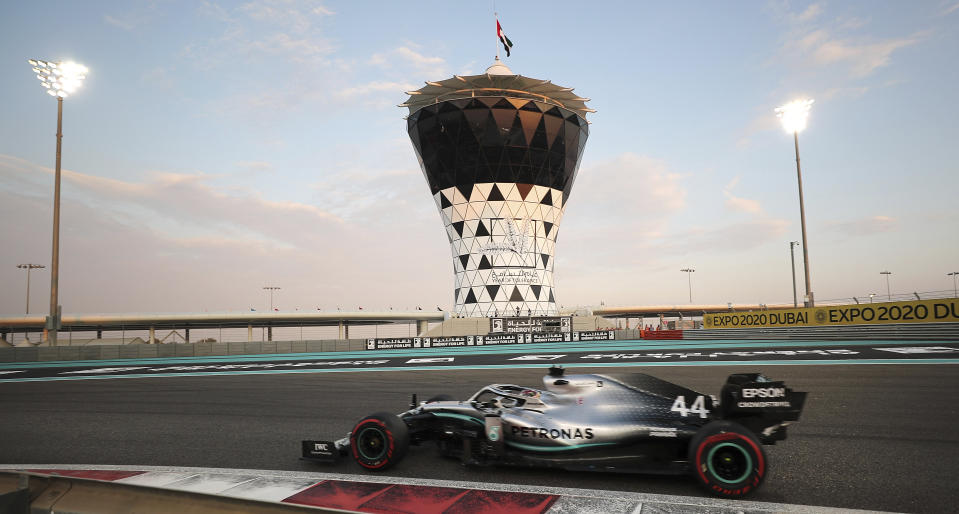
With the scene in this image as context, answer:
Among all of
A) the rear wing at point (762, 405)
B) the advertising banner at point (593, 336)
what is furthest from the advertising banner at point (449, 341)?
the rear wing at point (762, 405)

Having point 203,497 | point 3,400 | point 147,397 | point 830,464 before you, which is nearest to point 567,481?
point 830,464

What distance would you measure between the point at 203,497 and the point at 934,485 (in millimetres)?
6428

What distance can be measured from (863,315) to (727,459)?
27.9 metres

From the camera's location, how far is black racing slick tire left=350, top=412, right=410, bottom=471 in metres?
5.77

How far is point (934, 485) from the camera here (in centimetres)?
492

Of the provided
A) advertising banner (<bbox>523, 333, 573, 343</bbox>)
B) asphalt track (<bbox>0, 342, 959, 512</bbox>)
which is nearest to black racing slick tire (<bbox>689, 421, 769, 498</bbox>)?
asphalt track (<bbox>0, 342, 959, 512</bbox>)

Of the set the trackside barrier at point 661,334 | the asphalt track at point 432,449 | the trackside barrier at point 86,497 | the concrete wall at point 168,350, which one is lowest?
the trackside barrier at point 661,334

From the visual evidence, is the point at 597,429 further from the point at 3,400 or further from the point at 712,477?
the point at 3,400

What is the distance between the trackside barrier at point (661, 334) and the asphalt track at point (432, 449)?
20568 millimetres

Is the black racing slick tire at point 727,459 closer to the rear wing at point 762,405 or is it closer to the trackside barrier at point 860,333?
the rear wing at point 762,405

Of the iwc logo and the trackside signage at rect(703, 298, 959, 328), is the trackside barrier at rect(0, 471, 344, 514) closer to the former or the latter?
the trackside signage at rect(703, 298, 959, 328)

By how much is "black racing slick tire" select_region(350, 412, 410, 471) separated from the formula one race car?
1 cm

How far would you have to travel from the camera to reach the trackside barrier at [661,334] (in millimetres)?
37219

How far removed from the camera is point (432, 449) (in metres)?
6.85
